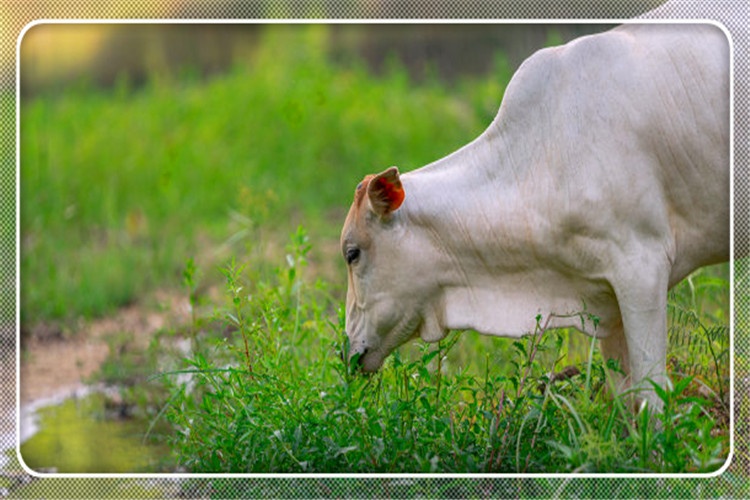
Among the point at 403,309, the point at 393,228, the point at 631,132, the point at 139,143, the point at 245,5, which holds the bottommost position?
the point at 139,143

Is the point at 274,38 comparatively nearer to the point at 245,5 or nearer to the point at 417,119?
the point at 417,119

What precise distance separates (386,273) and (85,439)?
203 cm

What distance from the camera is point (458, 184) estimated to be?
155 inches

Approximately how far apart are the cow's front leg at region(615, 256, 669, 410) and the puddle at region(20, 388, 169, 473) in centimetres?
197

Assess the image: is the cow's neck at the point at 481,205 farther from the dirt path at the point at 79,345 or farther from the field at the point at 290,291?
the dirt path at the point at 79,345

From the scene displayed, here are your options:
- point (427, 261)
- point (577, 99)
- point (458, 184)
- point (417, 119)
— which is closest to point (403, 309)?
point (427, 261)

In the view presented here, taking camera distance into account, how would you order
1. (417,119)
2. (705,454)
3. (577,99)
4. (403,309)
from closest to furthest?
(705,454) < (577,99) < (403,309) < (417,119)

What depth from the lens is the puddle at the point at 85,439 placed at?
4895mm

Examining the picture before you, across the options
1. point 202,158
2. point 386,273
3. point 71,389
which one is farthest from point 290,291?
point 202,158

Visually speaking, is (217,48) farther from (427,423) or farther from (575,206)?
(575,206)

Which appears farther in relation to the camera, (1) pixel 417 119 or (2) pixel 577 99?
(1) pixel 417 119

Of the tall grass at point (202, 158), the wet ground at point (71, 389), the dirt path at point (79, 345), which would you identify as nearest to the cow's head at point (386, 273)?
the wet ground at point (71, 389)

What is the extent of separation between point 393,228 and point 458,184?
0.79ft

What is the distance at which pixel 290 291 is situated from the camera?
16.0 ft
